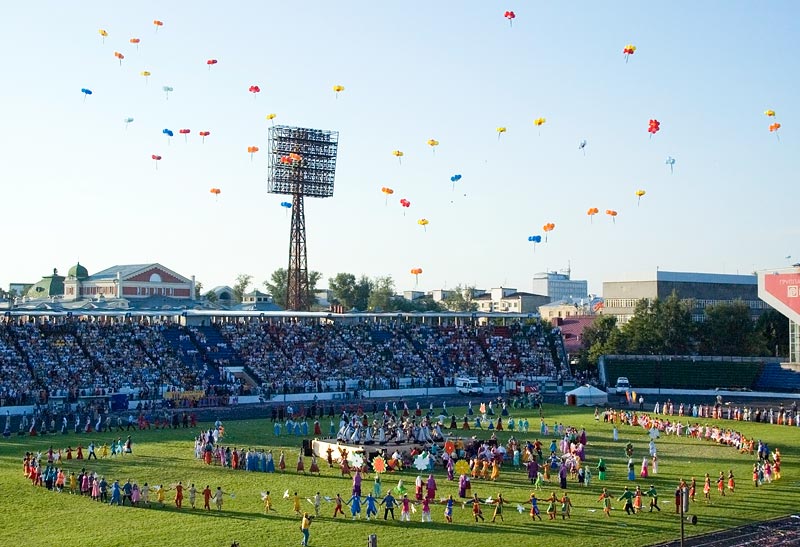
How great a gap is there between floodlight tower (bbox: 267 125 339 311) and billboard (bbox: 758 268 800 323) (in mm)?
37785

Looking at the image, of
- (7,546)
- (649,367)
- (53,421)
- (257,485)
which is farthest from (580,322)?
(7,546)

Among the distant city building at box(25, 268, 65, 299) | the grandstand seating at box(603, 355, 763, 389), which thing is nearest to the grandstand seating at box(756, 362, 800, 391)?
the grandstand seating at box(603, 355, 763, 389)

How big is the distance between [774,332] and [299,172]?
46144 mm

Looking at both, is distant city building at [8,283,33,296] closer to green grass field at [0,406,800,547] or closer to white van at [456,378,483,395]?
white van at [456,378,483,395]

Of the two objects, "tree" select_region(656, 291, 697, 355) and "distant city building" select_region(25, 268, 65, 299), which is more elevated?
"distant city building" select_region(25, 268, 65, 299)

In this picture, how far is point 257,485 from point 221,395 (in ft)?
102

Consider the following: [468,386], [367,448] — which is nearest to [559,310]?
[468,386]

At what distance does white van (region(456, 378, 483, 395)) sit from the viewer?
74.5 meters

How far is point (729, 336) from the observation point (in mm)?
92625

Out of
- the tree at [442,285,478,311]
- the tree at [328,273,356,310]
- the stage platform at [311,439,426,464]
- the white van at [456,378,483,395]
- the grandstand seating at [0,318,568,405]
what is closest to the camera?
the stage platform at [311,439,426,464]

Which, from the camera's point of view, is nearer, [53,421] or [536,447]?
[536,447]

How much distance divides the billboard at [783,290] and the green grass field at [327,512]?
3301cm

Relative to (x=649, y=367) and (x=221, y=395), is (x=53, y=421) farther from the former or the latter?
(x=649, y=367)

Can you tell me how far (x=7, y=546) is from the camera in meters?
27.4
